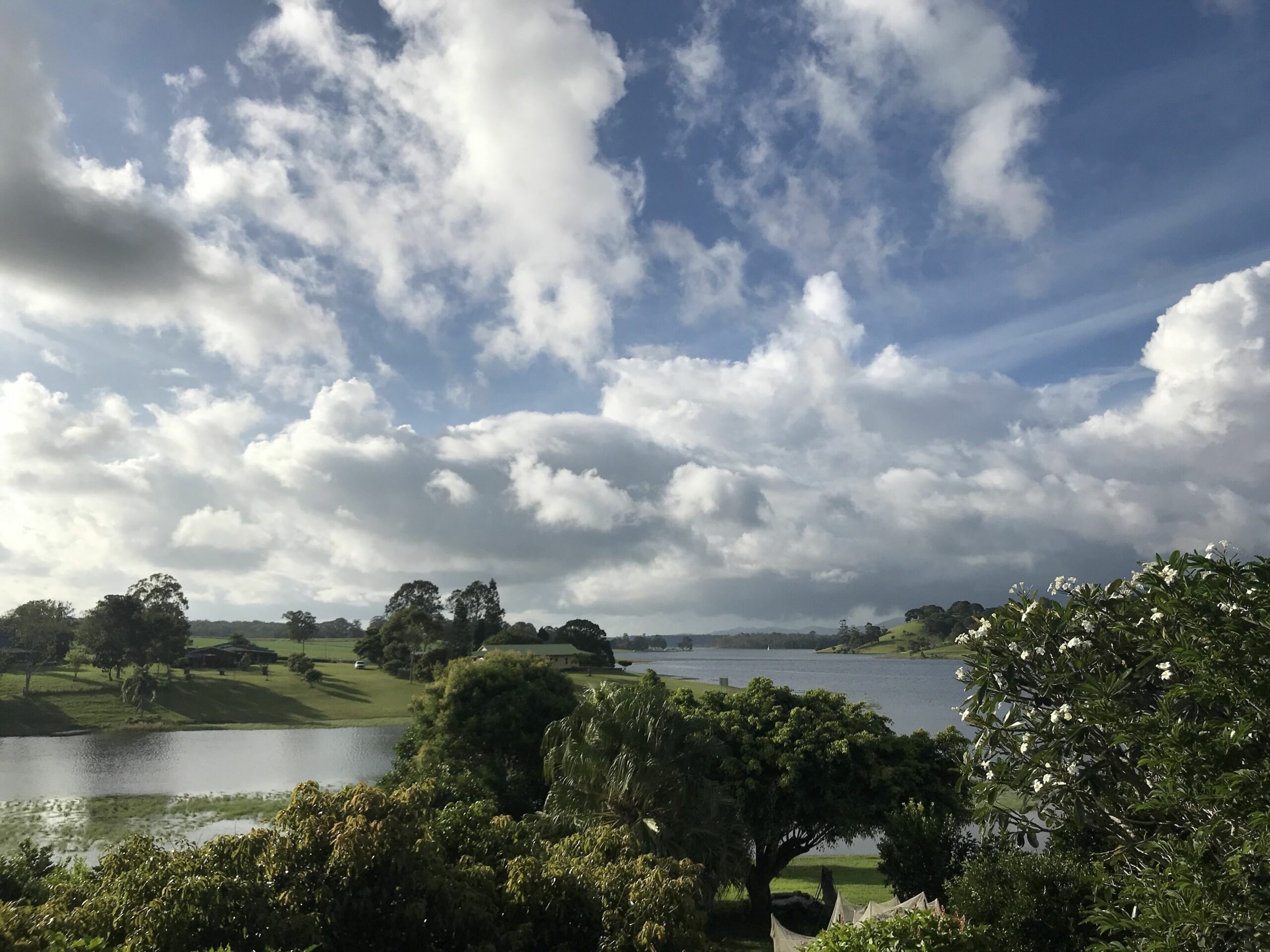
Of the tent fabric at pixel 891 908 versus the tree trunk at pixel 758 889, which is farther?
the tree trunk at pixel 758 889

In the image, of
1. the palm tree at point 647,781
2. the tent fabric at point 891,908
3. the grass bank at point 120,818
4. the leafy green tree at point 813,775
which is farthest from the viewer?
the grass bank at point 120,818

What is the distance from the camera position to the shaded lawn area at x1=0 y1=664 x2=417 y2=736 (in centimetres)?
6750

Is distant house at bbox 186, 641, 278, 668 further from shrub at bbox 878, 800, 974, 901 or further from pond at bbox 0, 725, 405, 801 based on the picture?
shrub at bbox 878, 800, 974, 901

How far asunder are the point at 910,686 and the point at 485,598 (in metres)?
63.5

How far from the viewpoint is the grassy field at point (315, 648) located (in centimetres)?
12056

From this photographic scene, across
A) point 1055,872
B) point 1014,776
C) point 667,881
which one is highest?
point 1014,776

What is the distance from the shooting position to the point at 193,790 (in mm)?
42469

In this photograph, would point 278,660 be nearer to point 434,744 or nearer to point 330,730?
point 330,730

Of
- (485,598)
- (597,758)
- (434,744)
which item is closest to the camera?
(597,758)

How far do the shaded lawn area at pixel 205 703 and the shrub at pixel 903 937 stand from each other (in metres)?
69.7

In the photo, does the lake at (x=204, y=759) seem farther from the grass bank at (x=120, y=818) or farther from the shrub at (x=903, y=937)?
the shrub at (x=903, y=937)

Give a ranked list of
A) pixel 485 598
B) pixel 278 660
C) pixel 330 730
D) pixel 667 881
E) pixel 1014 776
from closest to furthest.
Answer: pixel 667 881 → pixel 1014 776 → pixel 330 730 → pixel 278 660 → pixel 485 598

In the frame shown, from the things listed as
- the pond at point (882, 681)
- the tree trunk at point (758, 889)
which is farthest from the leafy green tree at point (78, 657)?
the tree trunk at point (758, 889)

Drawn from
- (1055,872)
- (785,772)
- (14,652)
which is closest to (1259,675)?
(1055,872)
